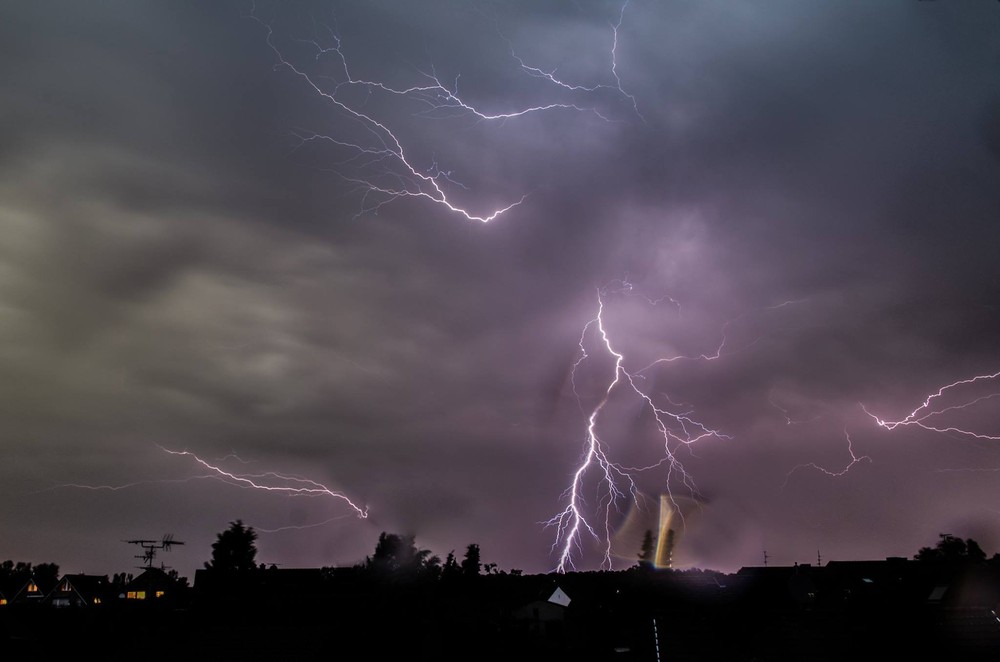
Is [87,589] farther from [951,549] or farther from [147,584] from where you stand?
[951,549]

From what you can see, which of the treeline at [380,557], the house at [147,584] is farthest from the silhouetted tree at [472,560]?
the house at [147,584]

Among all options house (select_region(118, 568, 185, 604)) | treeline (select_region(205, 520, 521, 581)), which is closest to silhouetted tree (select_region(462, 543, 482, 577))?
treeline (select_region(205, 520, 521, 581))

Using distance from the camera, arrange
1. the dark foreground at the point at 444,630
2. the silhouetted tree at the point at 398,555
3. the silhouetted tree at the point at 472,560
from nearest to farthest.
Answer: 1. the dark foreground at the point at 444,630
2. the silhouetted tree at the point at 398,555
3. the silhouetted tree at the point at 472,560

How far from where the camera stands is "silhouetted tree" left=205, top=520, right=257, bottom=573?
60188 mm

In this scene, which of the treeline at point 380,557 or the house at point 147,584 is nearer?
the treeline at point 380,557

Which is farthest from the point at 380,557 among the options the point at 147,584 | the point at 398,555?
Result: the point at 147,584

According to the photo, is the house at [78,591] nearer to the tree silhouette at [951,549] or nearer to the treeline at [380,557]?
the treeline at [380,557]

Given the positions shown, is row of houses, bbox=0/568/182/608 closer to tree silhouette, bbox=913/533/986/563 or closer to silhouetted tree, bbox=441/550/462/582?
silhouetted tree, bbox=441/550/462/582

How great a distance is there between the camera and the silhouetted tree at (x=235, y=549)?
6019 cm

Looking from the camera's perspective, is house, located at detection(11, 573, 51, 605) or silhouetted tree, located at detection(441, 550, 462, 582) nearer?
silhouetted tree, located at detection(441, 550, 462, 582)

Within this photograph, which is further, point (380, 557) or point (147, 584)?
point (147, 584)

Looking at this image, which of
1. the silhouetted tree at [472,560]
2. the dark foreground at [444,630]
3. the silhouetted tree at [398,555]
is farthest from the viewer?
the silhouetted tree at [472,560]

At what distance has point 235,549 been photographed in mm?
60781

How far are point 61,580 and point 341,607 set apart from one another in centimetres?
5790
